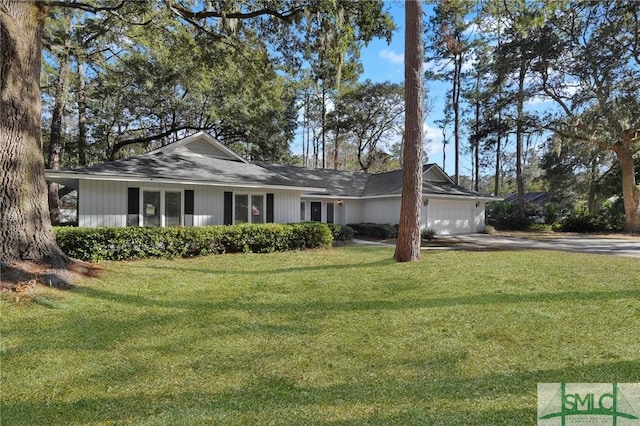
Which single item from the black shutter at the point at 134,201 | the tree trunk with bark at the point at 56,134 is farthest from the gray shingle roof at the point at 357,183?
the tree trunk with bark at the point at 56,134

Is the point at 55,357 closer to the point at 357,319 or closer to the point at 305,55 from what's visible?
the point at 357,319

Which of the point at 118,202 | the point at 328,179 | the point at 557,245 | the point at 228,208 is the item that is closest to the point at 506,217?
the point at 557,245

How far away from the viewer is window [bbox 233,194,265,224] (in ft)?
46.4

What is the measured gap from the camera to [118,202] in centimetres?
1198

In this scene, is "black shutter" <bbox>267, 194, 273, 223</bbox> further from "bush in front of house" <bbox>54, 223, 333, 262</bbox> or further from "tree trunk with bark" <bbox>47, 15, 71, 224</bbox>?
"tree trunk with bark" <bbox>47, 15, 71, 224</bbox>

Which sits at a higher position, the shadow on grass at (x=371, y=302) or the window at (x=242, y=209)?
the window at (x=242, y=209)

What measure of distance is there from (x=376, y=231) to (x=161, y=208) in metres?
10.9

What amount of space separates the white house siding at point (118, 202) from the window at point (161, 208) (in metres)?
0.26

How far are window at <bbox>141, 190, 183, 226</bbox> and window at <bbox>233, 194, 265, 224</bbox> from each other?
7.01 ft

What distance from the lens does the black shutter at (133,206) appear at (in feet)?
39.6

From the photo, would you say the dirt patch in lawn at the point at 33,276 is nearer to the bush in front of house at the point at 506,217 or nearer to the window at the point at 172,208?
the window at the point at 172,208

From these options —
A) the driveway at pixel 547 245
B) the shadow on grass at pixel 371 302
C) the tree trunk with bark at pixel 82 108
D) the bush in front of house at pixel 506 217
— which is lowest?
the shadow on grass at pixel 371 302

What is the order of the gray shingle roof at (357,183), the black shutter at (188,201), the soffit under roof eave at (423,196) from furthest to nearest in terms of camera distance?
the gray shingle roof at (357,183) → the soffit under roof eave at (423,196) → the black shutter at (188,201)

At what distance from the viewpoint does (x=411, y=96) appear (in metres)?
9.23
